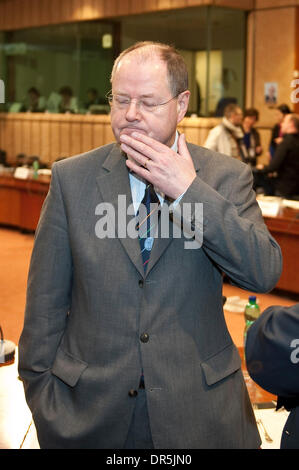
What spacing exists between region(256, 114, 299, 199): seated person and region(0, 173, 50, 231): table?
2.98 meters

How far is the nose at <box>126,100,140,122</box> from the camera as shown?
150 centimetres

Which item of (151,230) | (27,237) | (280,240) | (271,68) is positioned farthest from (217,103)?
(151,230)

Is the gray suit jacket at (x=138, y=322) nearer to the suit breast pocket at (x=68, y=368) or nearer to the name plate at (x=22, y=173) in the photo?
the suit breast pocket at (x=68, y=368)

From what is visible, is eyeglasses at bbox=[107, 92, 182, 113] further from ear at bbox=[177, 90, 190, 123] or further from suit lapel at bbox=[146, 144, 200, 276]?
suit lapel at bbox=[146, 144, 200, 276]

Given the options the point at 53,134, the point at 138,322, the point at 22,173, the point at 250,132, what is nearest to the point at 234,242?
the point at 138,322

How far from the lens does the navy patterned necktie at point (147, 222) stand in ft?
5.18

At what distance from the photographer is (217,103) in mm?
10555

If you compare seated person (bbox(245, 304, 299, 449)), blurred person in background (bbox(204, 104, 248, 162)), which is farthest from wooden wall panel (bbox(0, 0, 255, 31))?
seated person (bbox(245, 304, 299, 449))

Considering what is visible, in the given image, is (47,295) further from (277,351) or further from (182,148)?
(277,351)

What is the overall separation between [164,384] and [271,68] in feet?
32.2

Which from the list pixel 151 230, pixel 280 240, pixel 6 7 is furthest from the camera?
pixel 6 7

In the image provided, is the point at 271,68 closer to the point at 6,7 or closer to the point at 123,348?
the point at 6,7

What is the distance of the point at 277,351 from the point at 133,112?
628 millimetres
